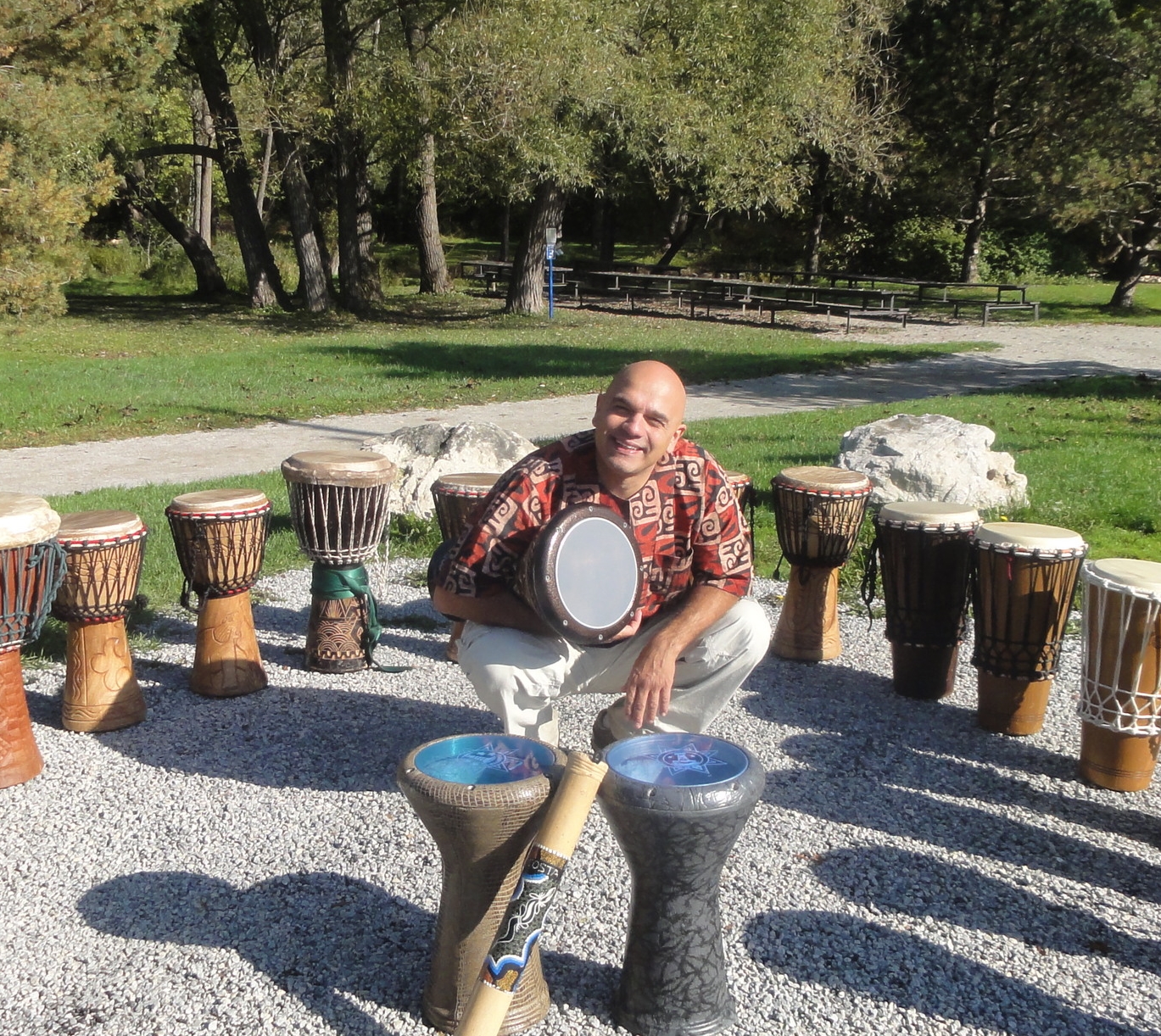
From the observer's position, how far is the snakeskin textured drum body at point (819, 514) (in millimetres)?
5059

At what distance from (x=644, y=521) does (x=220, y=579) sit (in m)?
2.02

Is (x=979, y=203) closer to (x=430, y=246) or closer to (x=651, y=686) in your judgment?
(x=430, y=246)

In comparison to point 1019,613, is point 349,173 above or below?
above

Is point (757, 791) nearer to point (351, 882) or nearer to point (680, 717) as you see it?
point (680, 717)

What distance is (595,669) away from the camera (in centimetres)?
364

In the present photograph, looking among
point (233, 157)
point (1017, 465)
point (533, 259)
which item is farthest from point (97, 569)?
point (533, 259)

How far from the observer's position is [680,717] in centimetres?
366

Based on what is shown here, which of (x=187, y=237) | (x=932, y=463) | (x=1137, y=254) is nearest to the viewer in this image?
(x=932, y=463)

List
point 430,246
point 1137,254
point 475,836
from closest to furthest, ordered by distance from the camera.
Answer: point 475,836 < point 1137,254 < point 430,246

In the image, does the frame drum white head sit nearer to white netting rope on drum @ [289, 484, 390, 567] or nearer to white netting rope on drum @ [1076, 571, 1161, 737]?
white netting rope on drum @ [289, 484, 390, 567]

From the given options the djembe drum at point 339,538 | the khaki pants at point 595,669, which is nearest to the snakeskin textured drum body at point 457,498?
the djembe drum at point 339,538

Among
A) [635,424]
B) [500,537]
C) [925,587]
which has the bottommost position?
[925,587]

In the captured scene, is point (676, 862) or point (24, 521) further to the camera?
point (24, 521)

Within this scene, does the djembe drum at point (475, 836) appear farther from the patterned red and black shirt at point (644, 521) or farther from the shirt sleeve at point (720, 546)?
the shirt sleeve at point (720, 546)
